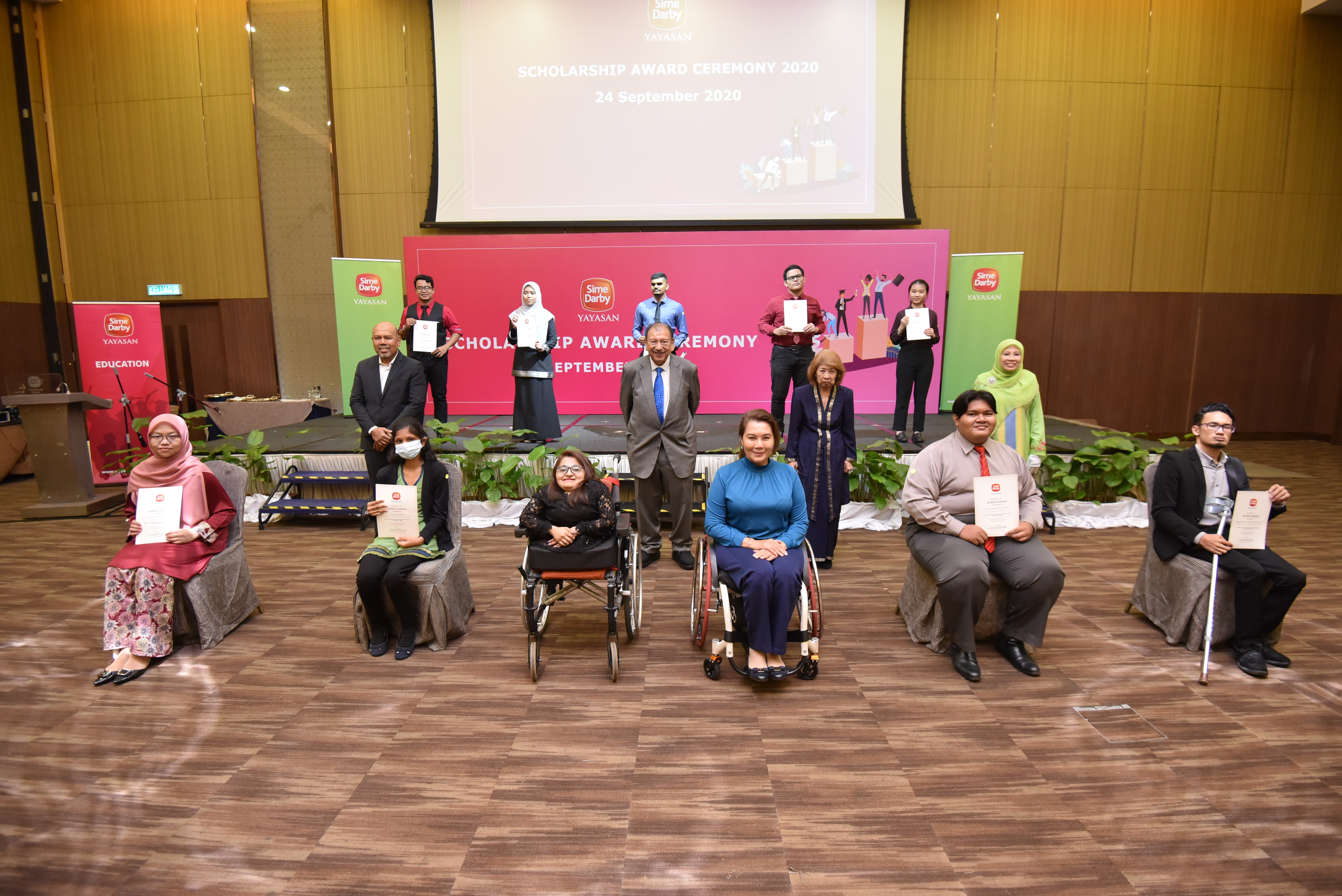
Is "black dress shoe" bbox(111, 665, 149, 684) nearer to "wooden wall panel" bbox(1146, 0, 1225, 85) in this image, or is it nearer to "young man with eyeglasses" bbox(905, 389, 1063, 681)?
"young man with eyeglasses" bbox(905, 389, 1063, 681)

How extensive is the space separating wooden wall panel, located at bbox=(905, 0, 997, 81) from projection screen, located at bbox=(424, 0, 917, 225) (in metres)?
0.38

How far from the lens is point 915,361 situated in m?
6.50

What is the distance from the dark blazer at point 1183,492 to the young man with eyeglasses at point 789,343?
281 centimetres

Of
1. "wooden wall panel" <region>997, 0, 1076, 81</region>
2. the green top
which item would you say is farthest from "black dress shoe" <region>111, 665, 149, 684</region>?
"wooden wall panel" <region>997, 0, 1076, 81</region>

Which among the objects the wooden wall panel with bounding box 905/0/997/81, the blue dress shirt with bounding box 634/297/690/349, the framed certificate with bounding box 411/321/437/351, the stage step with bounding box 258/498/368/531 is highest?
the wooden wall panel with bounding box 905/0/997/81

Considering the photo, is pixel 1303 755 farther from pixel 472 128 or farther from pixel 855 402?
pixel 472 128

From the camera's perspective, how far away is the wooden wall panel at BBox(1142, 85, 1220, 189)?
28.7 feet

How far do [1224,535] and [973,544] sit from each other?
1.33 m

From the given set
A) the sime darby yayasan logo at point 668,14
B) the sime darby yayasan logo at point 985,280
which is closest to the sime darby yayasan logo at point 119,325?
the sime darby yayasan logo at point 668,14

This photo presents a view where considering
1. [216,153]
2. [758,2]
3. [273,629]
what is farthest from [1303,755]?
[216,153]

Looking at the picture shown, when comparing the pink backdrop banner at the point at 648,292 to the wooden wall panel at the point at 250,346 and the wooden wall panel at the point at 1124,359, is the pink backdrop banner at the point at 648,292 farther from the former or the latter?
the wooden wall panel at the point at 250,346

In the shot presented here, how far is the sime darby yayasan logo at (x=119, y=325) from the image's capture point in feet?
22.8

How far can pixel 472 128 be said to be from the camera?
28.0 feet

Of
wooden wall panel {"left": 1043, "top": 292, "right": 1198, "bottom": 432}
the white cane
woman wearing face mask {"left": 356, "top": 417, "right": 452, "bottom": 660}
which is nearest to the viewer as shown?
the white cane
